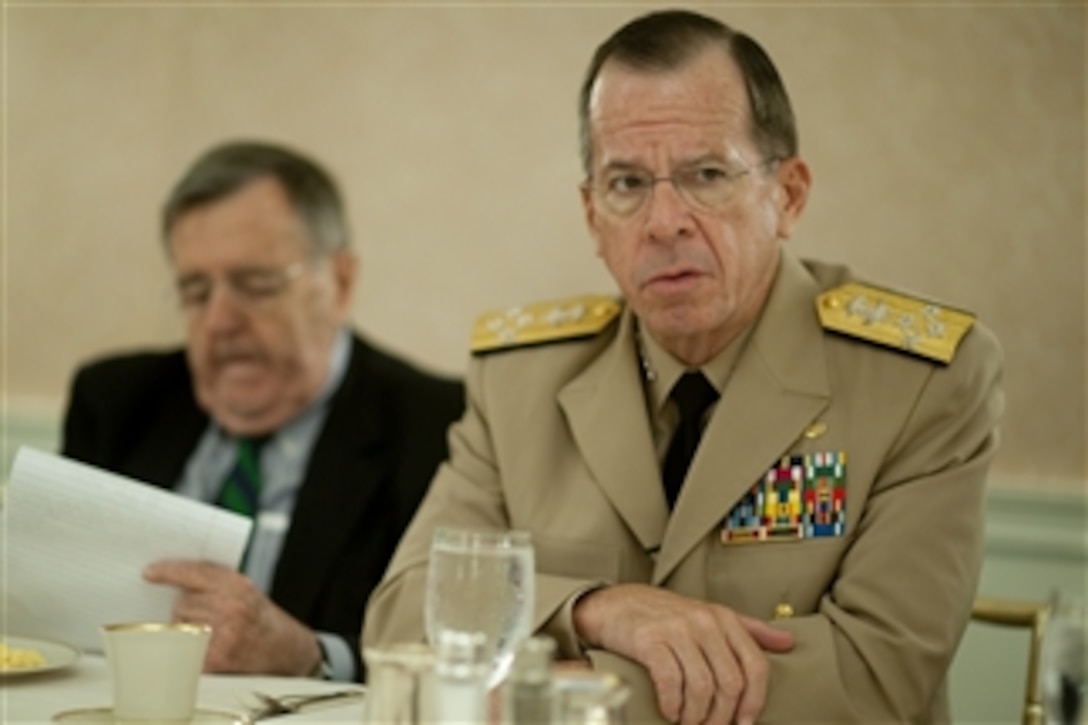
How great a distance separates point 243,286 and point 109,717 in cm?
166

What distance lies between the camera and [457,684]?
37.1 inches

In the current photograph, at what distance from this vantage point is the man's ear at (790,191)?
2.08m

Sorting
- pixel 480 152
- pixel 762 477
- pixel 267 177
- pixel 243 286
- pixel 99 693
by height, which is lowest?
pixel 99 693

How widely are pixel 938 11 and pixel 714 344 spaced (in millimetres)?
1123

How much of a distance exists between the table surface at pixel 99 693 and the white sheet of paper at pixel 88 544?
85mm

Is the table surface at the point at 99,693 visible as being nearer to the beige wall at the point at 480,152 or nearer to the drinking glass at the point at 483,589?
the drinking glass at the point at 483,589

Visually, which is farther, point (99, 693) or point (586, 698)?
point (99, 693)

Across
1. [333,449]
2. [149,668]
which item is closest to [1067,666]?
[149,668]

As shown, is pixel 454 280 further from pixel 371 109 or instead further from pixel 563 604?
pixel 563 604

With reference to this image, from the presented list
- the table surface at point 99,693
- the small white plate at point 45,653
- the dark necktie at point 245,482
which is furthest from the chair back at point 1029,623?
the dark necktie at point 245,482

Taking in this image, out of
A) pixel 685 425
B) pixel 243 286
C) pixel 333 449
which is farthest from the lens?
pixel 243 286

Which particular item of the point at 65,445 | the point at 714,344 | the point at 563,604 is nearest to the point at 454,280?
the point at 65,445

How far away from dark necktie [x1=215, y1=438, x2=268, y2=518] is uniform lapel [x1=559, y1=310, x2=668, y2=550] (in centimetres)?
104

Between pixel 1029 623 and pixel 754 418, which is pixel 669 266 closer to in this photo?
pixel 754 418
